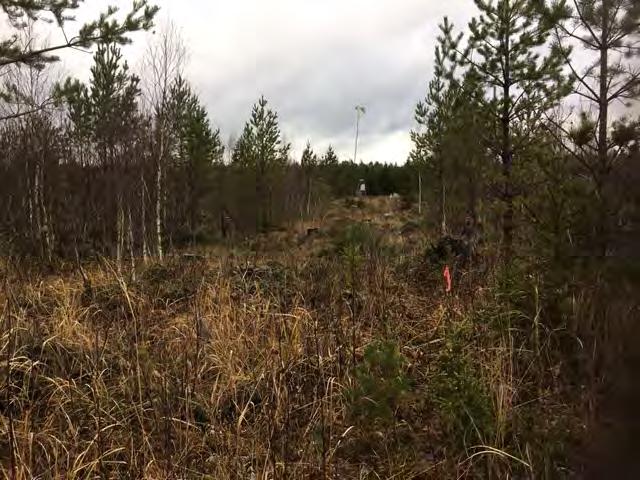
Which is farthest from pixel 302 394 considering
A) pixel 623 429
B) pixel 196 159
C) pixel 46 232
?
pixel 196 159

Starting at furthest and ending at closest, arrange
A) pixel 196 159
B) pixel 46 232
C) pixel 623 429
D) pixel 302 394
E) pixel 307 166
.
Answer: pixel 307 166 < pixel 196 159 < pixel 46 232 < pixel 302 394 < pixel 623 429

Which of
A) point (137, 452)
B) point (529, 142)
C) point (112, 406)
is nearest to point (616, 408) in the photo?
point (137, 452)

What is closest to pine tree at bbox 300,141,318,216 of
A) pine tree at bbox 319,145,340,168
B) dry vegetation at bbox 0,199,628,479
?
pine tree at bbox 319,145,340,168

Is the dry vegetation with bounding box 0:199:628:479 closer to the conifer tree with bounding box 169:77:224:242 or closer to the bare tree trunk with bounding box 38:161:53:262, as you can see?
the bare tree trunk with bounding box 38:161:53:262

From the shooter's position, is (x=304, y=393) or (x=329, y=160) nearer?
(x=304, y=393)

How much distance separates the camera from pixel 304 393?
340 cm

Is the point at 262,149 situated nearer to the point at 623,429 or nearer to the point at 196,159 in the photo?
the point at 196,159

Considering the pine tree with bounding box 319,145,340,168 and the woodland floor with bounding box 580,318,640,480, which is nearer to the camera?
the woodland floor with bounding box 580,318,640,480

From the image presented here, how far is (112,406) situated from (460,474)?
212cm

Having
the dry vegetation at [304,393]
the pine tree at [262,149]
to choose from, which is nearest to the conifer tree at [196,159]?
the pine tree at [262,149]

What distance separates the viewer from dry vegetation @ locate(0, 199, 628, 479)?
2686 millimetres

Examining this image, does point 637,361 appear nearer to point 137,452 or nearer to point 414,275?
point 137,452

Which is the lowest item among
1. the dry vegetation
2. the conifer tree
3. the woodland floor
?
the dry vegetation

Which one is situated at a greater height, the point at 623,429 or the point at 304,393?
the point at 623,429
